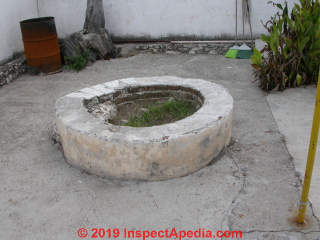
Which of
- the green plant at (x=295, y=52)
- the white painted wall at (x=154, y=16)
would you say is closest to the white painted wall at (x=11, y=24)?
the white painted wall at (x=154, y=16)

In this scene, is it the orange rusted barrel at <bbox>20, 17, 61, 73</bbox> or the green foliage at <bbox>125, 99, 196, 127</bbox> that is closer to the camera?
the green foliage at <bbox>125, 99, 196, 127</bbox>

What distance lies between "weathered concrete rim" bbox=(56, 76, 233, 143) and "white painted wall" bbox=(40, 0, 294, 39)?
10.3 feet

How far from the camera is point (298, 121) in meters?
3.86

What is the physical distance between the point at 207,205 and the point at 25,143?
7.28 ft

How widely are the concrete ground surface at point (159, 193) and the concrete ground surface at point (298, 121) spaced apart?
8 cm

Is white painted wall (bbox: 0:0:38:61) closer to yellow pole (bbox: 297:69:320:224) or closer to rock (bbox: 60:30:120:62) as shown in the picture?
rock (bbox: 60:30:120:62)

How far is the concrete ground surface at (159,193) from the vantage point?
8.05 ft

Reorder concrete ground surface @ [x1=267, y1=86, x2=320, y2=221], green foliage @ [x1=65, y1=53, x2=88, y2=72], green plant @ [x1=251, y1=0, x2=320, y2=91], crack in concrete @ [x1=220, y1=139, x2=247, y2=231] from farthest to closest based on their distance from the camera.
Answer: green foliage @ [x1=65, y1=53, x2=88, y2=72]
green plant @ [x1=251, y1=0, x2=320, y2=91]
concrete ground surface @ [x1=267, y1=86, x2=320, y2=221]
crack in concrete @ [x1=220, y1=139, x2=247, y2=231]

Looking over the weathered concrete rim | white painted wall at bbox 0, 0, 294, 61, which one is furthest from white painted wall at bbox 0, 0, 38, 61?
the weathered concrete rim

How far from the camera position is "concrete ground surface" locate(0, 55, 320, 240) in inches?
96.7

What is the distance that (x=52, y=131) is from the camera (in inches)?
157

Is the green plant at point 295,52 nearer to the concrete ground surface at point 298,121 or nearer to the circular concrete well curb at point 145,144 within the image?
the concrete ground surface at point 298,121

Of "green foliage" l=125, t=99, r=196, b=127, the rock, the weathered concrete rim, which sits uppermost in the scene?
the rock

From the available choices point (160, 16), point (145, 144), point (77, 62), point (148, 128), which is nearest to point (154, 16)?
point (160, 16)
